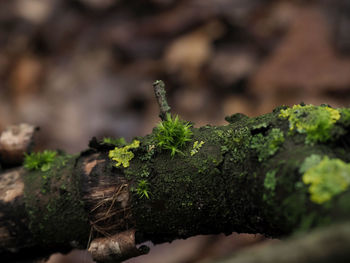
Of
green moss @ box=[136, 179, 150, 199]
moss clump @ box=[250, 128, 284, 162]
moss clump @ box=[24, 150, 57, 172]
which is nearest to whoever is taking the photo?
moss clump @ box=[250, 128, 284, 162]

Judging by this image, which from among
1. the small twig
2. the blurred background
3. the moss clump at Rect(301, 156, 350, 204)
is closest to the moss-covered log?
the moss clump at Rect(301, 156, 350, 204)

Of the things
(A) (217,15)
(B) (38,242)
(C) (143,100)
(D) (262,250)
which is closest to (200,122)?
(C) (143,100)

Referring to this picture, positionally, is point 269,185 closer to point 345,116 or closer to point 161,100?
point 345,116

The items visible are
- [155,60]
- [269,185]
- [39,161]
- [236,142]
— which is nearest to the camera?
[269,185]

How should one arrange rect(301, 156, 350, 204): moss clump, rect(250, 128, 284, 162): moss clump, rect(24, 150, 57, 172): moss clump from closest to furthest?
1. rect(301, 156, 350, 204): moss clump
2. rect(250, 128, 284, 162): moss clump
3. rect(24, 150, 57, 172): moss clump

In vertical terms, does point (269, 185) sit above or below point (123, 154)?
below

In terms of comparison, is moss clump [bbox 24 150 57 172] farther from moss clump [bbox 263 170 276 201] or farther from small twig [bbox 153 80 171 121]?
moss clump [bbox 263 170 276 201]

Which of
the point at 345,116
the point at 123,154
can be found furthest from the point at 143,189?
the point at 345,116
